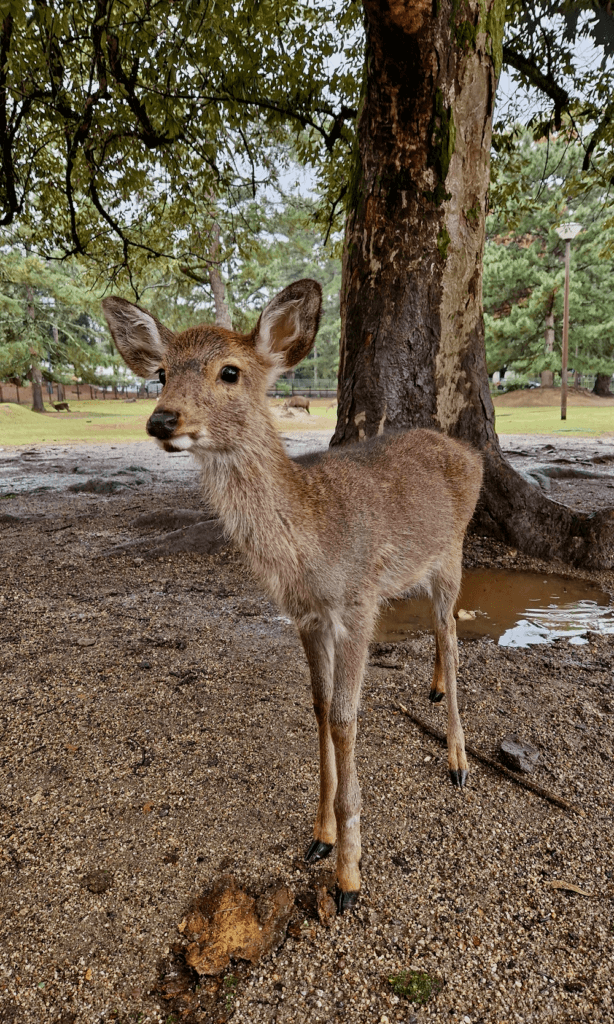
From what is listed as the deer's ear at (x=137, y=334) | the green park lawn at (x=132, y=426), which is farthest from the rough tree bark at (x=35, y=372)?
the deer's ear at (x=137, y=334)

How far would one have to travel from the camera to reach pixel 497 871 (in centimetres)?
219

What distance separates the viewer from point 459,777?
8.86 feet

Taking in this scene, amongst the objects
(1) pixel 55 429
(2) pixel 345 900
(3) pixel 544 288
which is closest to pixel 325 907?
(2) pixel 345 900

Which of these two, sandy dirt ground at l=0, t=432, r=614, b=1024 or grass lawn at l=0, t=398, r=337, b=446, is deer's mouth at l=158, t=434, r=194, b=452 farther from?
grass lawn at l=0, t=398, r=337, b=446

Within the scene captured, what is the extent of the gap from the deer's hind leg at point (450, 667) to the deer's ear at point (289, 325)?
1455 mm

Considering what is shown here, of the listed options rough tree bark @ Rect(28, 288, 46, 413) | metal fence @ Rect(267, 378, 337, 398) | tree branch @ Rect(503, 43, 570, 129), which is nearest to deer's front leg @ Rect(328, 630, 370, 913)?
tree branch @ Rect(503, 43, 570, 129)

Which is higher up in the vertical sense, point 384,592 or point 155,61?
point 155,61

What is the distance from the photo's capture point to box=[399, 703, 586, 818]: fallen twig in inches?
98.7

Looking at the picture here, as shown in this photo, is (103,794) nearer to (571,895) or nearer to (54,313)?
(571,895)

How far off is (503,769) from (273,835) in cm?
113

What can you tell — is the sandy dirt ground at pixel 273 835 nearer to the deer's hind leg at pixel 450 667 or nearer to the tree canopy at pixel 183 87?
the deer's hind leg at pixel 450 667

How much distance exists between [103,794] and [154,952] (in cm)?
83

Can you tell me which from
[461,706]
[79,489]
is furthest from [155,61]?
[461,706]

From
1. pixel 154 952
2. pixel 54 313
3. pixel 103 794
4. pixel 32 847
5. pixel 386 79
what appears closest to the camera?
pixel 154 952
